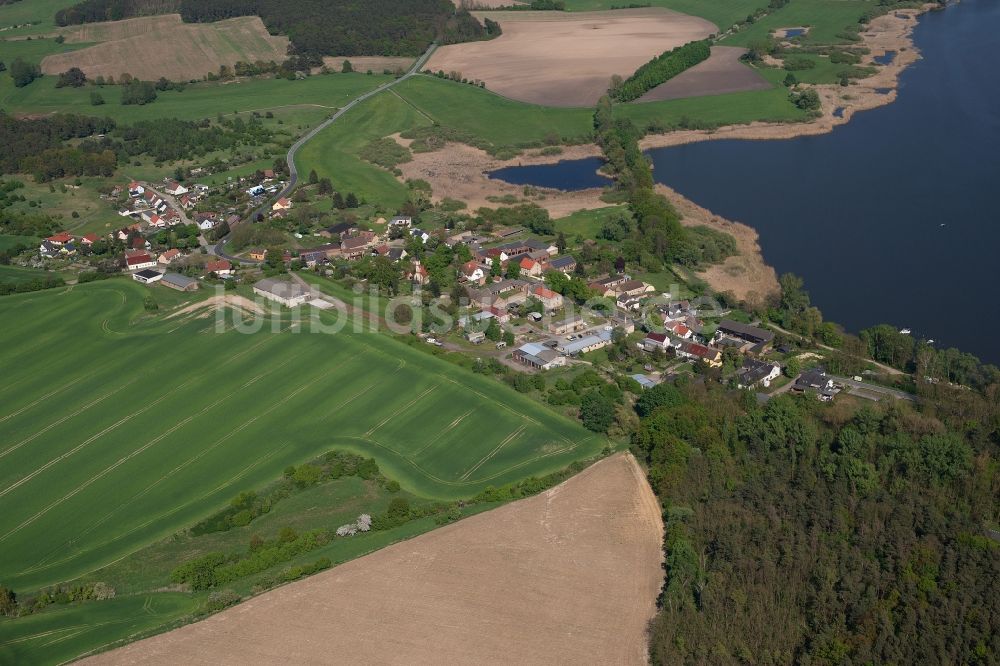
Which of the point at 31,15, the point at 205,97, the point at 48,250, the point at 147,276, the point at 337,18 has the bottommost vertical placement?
the point at 48,250

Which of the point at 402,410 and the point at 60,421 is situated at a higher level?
the point at 60,421

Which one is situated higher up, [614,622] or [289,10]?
[289,10]

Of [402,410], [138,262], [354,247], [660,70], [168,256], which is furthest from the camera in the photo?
[660,70]

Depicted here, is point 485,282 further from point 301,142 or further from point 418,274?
point 301,142

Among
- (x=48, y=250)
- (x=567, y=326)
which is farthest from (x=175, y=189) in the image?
(x=567, y=326)

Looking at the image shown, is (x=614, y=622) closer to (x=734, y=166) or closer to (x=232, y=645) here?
(x=232, y=645)

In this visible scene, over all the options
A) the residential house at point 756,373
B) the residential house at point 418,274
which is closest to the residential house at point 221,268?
the residential house at point 418,274

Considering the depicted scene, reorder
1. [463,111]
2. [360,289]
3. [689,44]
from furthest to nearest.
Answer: [689,44] < [463,111] < [360,289]

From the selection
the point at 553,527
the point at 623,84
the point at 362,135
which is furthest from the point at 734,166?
the point at 553,527
